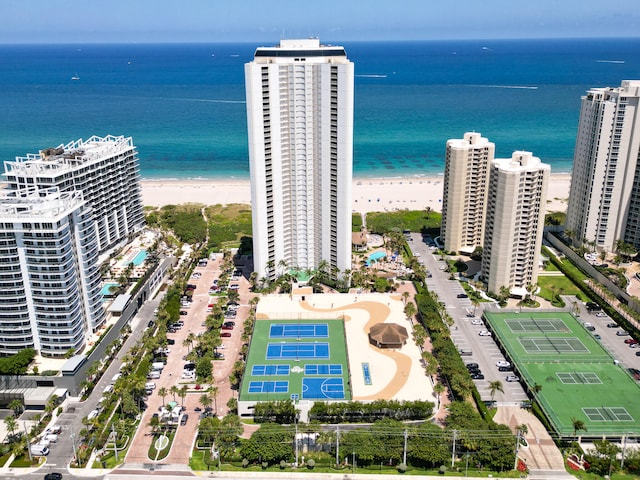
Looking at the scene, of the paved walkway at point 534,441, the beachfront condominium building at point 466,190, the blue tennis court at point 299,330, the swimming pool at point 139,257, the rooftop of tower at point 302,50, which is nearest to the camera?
the paved walkway at point 534,441

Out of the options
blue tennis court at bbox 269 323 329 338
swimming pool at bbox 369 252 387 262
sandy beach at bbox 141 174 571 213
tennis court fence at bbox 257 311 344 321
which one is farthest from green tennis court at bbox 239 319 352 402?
sandy beach at bbox 141 174 571 213

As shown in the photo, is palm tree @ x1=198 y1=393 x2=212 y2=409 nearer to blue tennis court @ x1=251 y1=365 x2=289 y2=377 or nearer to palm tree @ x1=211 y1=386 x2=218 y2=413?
palm tree @ x1=211 y1=386 x2=218 y2=413

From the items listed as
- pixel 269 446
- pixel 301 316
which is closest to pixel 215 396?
pixel 269 446

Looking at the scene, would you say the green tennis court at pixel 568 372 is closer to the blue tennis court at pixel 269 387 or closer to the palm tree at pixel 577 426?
the palm tree at pixel 577 426

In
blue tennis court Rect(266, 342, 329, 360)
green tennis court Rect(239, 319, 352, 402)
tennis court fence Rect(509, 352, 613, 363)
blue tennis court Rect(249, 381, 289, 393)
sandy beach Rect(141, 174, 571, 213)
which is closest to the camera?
green tennis court Rect(239, 319, 352, 402)

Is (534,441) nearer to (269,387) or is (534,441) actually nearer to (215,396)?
(269,387)

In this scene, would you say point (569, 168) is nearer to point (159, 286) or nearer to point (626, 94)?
point (626, 94)

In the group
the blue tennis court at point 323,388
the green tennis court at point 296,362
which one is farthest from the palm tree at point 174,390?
the blue tennis court at point 323,388

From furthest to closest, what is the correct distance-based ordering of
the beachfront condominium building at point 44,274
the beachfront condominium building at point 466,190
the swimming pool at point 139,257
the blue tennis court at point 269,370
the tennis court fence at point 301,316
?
the beachfront condominium building at point 466,190 < the swimming pool at point 139,257 < the tennis court fence at point 301,316 < the blue tennis court at point 269,370 < the beachfront condominium building at point 44,274
